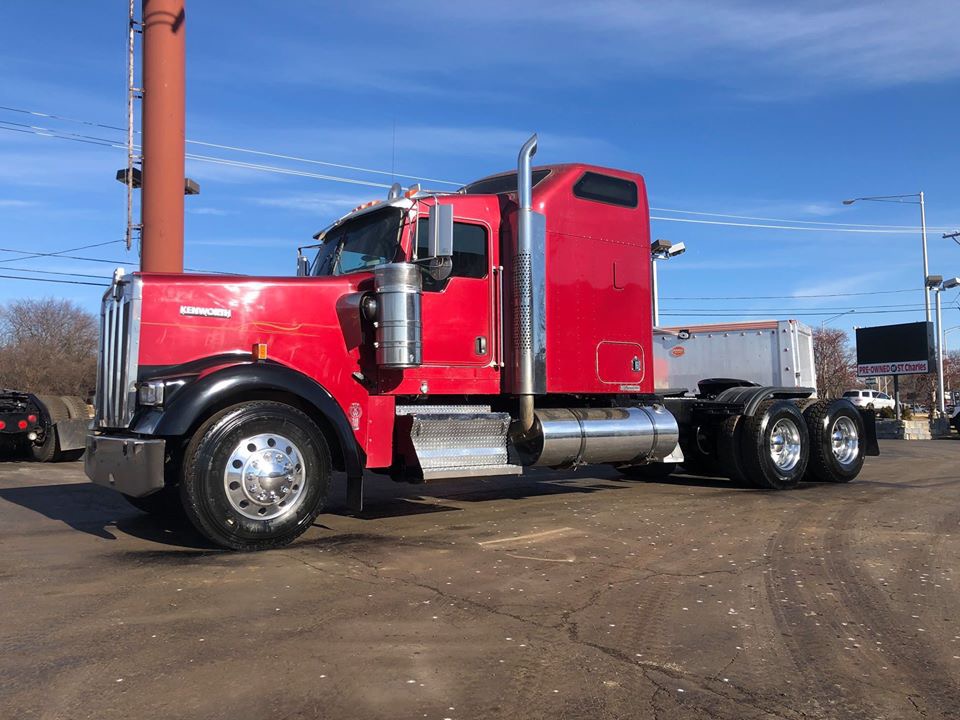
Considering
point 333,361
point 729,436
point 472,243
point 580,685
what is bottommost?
point 580,685

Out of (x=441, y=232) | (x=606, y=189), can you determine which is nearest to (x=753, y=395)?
(x=606, y=189)

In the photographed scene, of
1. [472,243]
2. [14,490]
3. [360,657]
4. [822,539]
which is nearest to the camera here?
[360,657]

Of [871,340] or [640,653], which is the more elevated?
[871,340]

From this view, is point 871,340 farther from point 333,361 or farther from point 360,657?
point 360,657

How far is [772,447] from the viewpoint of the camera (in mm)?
10125

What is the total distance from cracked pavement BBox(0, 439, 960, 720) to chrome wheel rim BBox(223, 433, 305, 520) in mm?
353

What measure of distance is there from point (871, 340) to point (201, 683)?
3790 centimetres

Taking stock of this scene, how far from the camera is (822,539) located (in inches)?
258

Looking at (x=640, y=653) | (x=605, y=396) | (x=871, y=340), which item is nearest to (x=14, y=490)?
(x=605, y=396)

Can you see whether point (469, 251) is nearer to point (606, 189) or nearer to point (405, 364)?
point (405, 364)

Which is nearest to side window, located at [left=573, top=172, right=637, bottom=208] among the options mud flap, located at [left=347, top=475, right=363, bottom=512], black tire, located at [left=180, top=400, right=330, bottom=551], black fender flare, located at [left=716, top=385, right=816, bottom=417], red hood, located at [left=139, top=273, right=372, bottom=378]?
red hood, located at [left=139, top=273, right=372, bottom=378]

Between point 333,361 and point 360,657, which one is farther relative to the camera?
point 333,361

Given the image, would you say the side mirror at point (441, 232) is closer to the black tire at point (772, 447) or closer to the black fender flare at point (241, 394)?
the black fender flare at point (241, 394)

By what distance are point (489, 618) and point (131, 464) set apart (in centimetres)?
300
